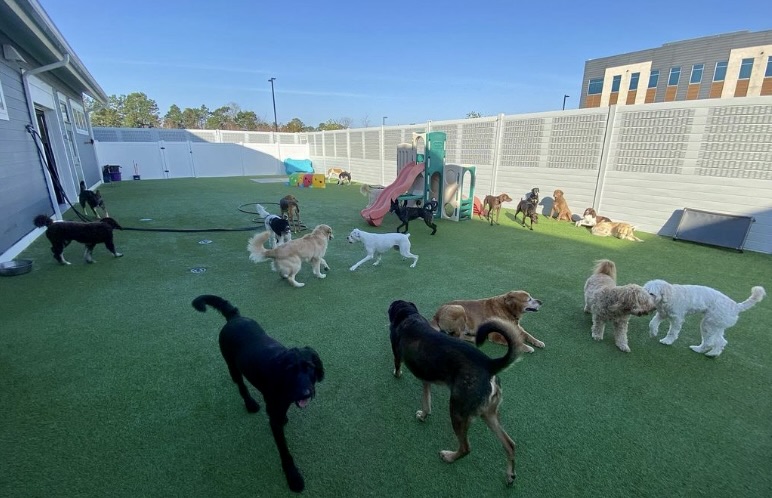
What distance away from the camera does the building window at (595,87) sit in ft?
108

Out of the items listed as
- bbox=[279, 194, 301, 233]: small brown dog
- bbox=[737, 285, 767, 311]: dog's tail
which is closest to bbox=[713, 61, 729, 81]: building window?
bbox=[737, 285, 767, 311]: dog's tail

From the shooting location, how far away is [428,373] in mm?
2258

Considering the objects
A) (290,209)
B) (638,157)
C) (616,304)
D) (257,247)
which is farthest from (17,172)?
(638,157)

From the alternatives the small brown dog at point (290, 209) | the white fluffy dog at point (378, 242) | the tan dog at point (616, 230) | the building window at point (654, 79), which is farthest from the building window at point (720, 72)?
the small brown dog at point (290, 209)

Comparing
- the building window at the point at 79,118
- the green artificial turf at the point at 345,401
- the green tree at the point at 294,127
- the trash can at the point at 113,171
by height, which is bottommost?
the green artificial turf at the point at 345,401

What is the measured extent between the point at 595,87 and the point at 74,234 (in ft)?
138

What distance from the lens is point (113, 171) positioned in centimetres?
1889

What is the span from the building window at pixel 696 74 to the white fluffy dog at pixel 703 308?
120 ft

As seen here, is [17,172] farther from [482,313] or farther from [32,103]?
[482,313]

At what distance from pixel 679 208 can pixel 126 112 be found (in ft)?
206

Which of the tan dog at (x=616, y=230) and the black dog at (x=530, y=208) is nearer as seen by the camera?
the tan dog at (x=616, y=230)

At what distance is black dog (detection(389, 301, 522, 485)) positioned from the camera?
1964mm

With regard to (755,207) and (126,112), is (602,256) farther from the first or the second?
(126,112)

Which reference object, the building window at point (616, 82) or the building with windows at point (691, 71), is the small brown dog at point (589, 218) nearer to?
the building with windows at point (691, 71)
